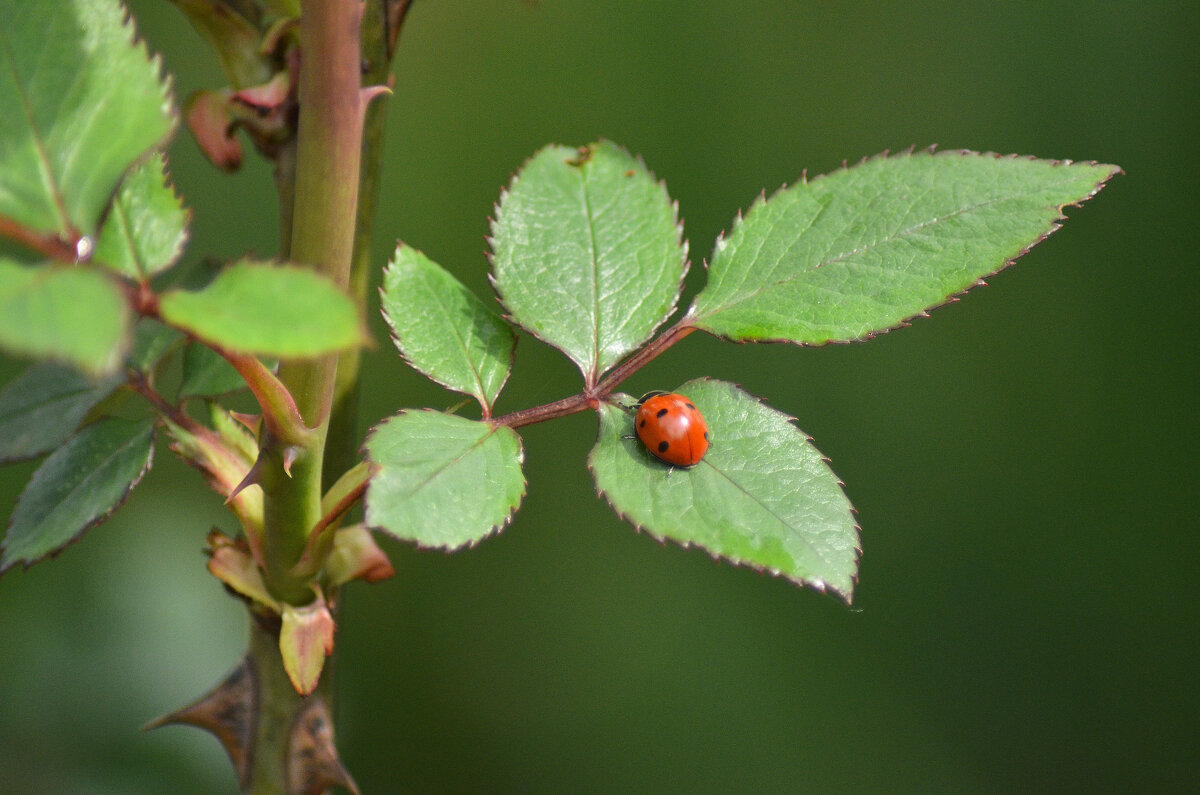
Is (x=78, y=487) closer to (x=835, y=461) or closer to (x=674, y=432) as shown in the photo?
(x=674, y=432)

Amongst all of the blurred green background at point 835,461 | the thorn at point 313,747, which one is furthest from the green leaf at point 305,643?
the blurred green background at point 835,461

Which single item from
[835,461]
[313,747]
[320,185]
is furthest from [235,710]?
[835,461]

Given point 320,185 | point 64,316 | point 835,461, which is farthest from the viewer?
point 835,461

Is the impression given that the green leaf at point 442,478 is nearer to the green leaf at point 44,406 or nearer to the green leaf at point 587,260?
the green leaf at point 587,260

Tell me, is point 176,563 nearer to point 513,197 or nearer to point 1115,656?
point 513,197

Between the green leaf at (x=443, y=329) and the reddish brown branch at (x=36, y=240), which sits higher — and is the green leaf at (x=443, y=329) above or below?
below

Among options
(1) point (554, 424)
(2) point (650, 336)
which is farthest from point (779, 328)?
(1) point (554, 424)
